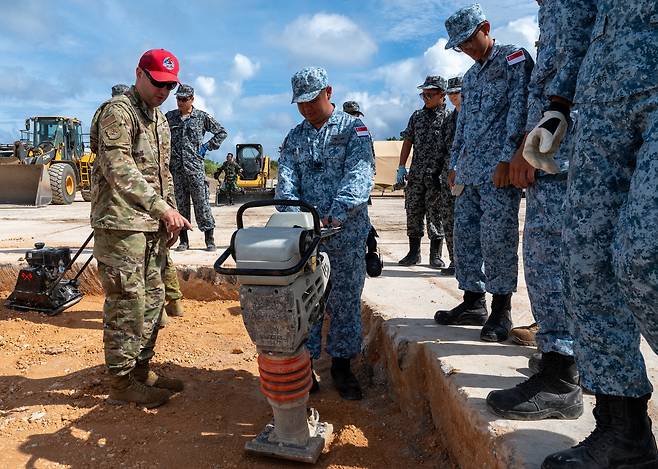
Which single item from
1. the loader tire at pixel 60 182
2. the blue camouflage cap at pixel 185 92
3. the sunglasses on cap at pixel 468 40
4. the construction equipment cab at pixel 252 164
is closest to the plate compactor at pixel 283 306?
the sunglasses on cap at pixel 468 40

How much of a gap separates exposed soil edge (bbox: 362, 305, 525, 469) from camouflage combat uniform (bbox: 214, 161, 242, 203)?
40.4ft

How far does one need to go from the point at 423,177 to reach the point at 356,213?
2.59 meters

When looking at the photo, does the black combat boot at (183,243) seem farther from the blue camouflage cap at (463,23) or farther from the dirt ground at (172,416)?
the blue camouflage cap at (463,23)

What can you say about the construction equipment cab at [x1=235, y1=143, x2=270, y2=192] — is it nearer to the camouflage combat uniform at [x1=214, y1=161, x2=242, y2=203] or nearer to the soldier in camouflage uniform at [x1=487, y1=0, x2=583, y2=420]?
the camouflage combat uniform at [x1=214, y1=161, x2=242, y2=203]

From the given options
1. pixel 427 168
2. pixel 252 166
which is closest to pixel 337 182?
pixel 427 168

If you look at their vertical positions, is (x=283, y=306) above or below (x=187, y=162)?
below

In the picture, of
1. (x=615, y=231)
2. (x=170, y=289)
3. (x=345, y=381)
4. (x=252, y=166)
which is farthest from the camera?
(x=252, y=166)

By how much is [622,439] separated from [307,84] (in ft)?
6.35

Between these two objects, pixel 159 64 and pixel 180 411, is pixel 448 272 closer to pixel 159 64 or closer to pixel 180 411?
pixel 180 411

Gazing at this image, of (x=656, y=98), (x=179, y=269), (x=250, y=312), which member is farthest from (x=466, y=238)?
(x=179, y=269)

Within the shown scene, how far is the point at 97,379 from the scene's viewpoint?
10.1 feet

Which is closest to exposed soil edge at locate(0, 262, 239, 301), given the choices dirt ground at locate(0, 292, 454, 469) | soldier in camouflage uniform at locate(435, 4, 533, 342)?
dirt ground at locate(0, 292, 454, 469)

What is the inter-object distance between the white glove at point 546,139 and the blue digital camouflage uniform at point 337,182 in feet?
3.51

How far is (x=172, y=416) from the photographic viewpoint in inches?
106
